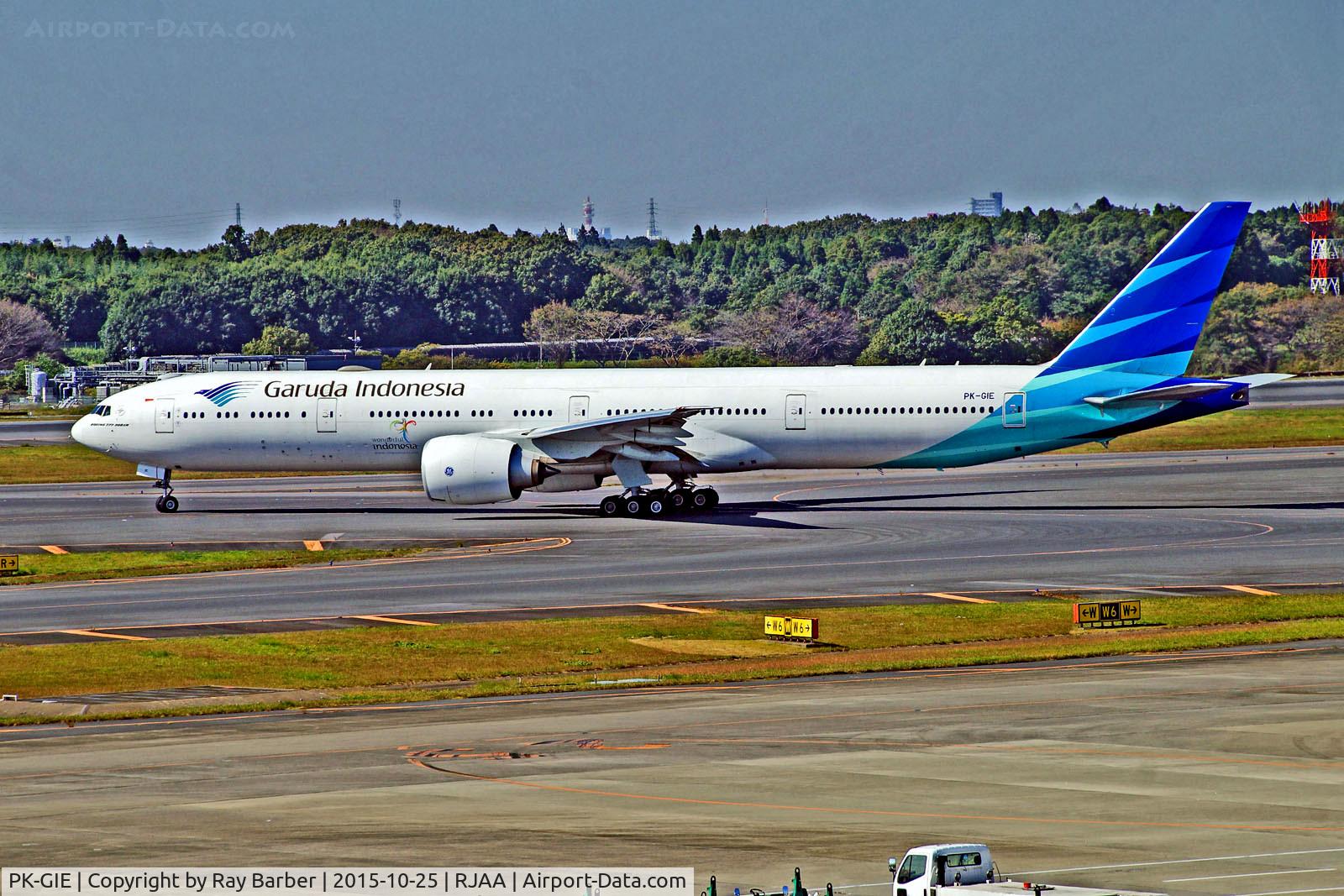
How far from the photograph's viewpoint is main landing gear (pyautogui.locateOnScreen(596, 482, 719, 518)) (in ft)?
184

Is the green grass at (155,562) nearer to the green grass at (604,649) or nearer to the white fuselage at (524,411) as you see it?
the white fuselage at (524,411)

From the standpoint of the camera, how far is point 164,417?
59.1m

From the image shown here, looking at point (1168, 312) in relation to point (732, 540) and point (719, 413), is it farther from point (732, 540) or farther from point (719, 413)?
point (732, 540)

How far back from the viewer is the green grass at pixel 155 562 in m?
45.4

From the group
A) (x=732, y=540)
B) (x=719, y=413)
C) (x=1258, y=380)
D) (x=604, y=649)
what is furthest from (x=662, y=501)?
(x=604, y=649)

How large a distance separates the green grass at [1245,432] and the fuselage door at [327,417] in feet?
132

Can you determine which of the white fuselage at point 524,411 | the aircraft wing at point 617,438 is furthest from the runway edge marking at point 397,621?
the white fuselage at point 524,411

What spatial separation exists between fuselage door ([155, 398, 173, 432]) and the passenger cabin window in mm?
48412

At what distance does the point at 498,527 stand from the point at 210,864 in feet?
122

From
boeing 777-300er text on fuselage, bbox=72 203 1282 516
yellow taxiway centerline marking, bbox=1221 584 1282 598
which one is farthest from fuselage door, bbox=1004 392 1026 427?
yellow taxiway centerline marking, bbox=1221 584 1282 598

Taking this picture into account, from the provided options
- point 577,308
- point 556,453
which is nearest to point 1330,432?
point 556,453

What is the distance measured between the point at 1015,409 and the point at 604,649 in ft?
82.2

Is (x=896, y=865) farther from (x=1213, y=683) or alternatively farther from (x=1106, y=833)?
(x=1213, y=683)

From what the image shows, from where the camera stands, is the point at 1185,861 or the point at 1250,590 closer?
the point at 1185,861
